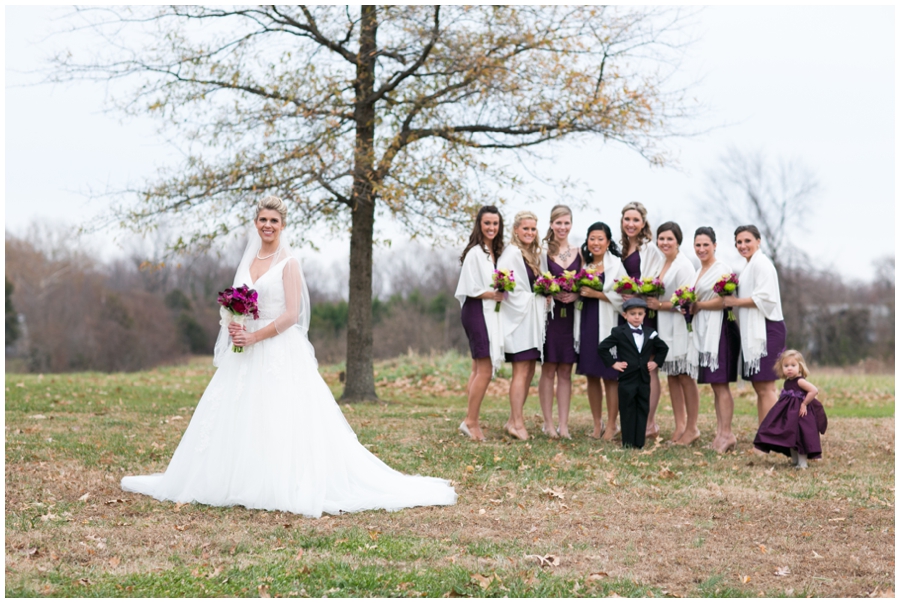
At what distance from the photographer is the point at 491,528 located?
565 centimetres

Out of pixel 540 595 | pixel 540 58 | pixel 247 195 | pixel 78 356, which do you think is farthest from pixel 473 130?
pixel 78 356

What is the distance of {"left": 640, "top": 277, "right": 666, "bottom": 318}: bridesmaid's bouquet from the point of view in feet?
29.5

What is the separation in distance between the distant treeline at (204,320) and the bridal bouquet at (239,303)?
27.4 m

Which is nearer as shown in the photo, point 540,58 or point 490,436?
point 490,436

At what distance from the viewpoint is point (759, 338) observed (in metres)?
8.59

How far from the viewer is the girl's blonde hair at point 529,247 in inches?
368

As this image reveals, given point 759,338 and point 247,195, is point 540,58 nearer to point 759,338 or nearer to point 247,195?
point 247,195

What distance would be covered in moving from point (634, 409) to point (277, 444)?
13.5 ft

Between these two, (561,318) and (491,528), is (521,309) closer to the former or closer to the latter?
(561,318)

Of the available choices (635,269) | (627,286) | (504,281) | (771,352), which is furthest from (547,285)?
(771,352)

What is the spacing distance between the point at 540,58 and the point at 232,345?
7926 mm

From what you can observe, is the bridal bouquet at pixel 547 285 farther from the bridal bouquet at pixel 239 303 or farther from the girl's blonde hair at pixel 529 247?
the bridal bouquet at pixel 239 303

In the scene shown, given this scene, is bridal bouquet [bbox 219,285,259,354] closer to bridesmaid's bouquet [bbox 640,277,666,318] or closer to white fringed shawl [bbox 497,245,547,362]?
white fringed shawl [bbox 497,245,547,362]

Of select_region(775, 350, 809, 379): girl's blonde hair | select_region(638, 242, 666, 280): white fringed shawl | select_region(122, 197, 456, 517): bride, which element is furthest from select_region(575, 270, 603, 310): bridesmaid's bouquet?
select_region(122, 197, 456, 517): bride
